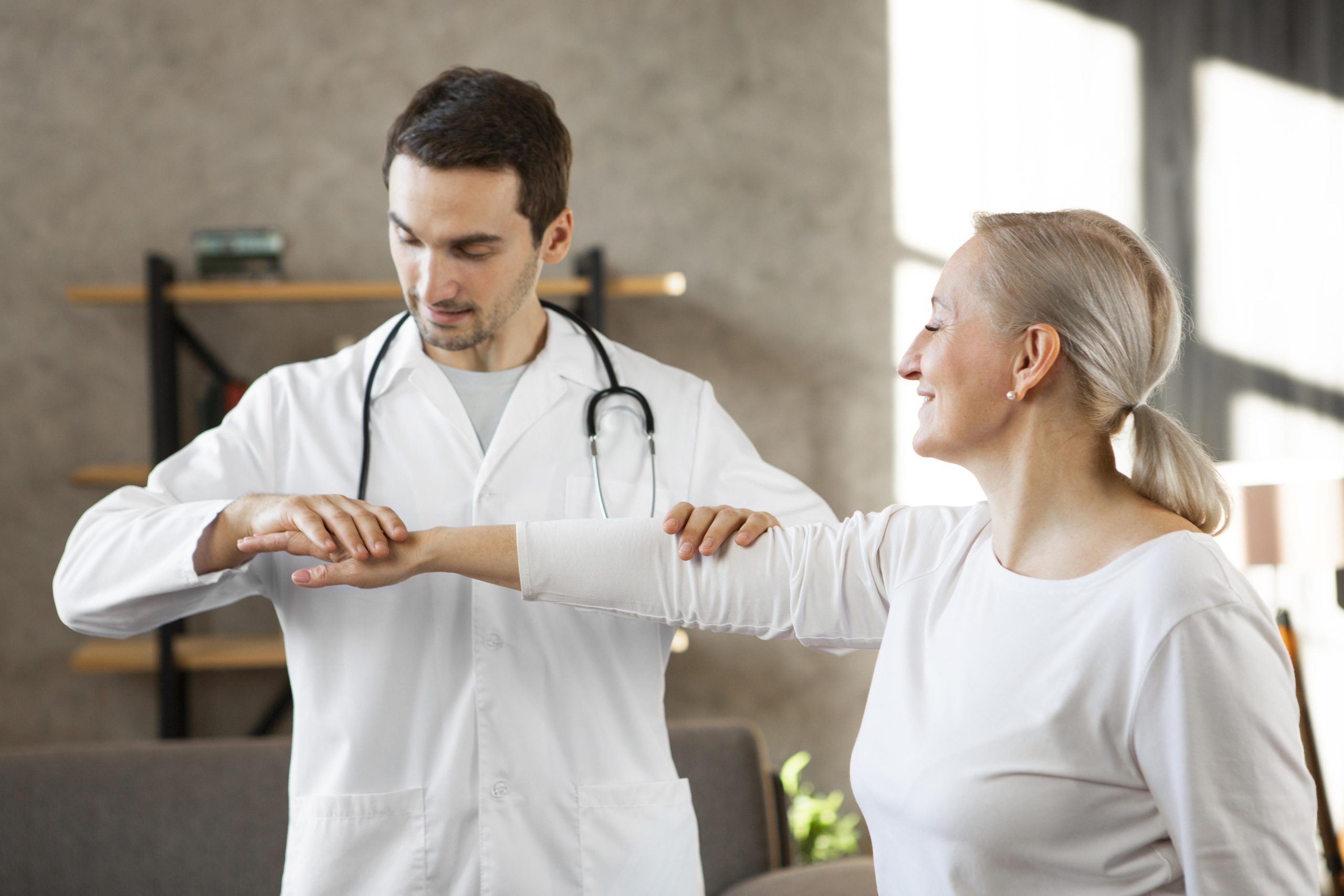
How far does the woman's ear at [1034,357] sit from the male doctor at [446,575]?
0.40 meters

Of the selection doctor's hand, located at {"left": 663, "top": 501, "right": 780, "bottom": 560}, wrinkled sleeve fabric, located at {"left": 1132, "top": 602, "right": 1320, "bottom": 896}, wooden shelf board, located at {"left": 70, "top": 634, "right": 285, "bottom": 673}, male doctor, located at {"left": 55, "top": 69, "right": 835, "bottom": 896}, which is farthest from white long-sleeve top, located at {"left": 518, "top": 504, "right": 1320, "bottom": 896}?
wooden shelf board, located at {"left": 70, "top": 634, "right": 285, "bottom": 673}

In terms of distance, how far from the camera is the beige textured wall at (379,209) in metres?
3.08

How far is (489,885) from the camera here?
50.1 inches

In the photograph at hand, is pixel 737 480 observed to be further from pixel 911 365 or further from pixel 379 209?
pixel 379 209

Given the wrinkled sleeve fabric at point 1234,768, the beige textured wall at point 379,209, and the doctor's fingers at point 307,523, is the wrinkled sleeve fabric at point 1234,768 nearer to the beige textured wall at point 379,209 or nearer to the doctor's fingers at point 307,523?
the doctor's fingers at point 307,523

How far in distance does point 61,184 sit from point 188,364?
0.64m

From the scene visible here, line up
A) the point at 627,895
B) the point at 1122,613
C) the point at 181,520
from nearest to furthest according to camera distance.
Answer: the point at 1122,613 < the point at 181,520 < the point at 627,895

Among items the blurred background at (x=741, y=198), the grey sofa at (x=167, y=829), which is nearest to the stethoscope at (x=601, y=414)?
the grey sofa at (x=167, y=829)

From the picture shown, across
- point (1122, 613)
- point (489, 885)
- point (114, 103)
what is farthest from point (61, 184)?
point (1122, 613)

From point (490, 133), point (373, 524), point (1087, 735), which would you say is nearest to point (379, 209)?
point (490, 133)

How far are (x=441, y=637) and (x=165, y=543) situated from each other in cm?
34

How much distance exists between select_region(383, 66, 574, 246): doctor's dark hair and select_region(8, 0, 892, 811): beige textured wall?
6.13 ft

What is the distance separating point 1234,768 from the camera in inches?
34.0

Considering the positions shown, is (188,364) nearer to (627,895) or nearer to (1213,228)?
(627,895)
